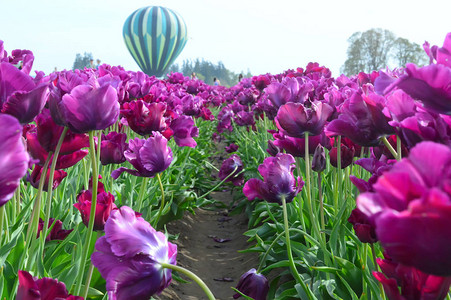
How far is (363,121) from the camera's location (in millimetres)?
1153

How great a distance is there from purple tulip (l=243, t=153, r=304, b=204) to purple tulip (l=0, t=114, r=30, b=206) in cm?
133

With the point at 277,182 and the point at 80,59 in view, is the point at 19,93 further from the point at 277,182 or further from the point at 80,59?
the point at 80,59

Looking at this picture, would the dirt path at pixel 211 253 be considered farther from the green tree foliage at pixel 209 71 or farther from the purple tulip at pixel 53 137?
the green tree foliage at pixel 209 71

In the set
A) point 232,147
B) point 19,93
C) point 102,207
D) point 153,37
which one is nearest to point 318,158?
point 102,207

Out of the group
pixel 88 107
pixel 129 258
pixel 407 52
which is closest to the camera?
pixel 129 258

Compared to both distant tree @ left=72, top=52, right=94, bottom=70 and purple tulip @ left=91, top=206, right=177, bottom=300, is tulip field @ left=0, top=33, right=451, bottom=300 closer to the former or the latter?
purple tulip @ left=91, top=206, right=177, bottom=300

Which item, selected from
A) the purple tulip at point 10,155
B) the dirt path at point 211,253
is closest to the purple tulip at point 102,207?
the purple tulip at point 10,155

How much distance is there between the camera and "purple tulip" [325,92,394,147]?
108cm

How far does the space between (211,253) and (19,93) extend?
323 centimetres

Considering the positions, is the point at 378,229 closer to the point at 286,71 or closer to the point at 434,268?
the point at 434,268

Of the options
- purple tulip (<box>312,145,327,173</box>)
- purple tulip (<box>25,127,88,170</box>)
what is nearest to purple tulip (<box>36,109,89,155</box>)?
purple tulip (<box>25,127,88,170</box>)

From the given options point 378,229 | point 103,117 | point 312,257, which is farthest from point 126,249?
point 312,257

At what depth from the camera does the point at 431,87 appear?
2.43 feet

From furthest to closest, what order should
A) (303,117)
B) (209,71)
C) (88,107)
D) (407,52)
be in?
1. (209,71)
2. (407,52)
3. (303,117)
4. (88,107)
